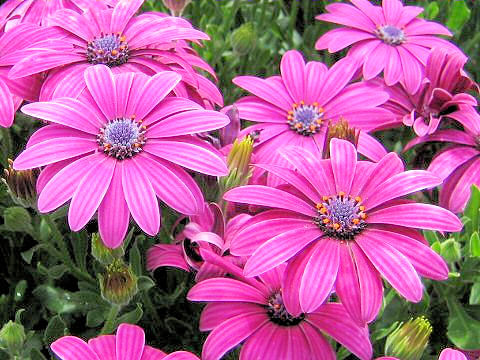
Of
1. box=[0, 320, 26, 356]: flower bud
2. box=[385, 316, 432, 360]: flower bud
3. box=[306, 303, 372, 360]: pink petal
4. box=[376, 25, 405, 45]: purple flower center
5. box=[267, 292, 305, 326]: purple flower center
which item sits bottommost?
box=[0, 320, 26, 356]: flower bud

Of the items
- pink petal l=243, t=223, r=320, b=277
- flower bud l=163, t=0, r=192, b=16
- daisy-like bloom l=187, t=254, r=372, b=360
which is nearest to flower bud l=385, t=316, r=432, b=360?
daisy-like bloom l=187, t=254, r=372, b=360

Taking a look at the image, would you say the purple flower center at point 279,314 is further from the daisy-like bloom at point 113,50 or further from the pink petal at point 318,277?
the daisy-like bloom at point 113,50

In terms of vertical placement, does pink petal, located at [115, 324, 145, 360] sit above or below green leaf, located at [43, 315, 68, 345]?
above

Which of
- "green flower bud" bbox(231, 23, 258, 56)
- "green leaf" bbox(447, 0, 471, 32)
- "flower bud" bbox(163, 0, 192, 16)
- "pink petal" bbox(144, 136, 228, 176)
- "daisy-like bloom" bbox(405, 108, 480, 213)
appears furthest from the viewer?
"green leaf" bbox(447, 0, 471, 32)

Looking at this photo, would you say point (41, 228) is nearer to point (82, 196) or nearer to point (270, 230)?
point (82, 196)

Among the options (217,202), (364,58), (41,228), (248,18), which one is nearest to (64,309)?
(41,228)

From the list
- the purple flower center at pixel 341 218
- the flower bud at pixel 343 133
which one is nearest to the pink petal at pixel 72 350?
the purple flower center at pixel 341 218

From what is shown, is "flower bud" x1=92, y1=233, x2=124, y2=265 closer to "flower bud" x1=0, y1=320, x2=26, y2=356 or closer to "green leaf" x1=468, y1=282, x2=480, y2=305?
"flower bud" x1=0, y1=320, x2=26, y2=356
